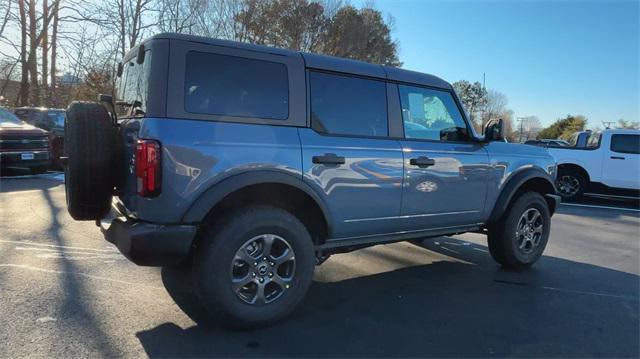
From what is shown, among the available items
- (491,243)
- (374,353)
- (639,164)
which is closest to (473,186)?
(491,243)

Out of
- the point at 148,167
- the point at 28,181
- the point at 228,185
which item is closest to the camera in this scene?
the point at 148,167

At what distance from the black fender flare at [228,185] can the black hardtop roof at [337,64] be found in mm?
952

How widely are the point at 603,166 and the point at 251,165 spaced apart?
1122 cm

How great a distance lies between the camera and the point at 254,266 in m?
3.76

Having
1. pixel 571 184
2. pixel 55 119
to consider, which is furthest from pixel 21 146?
pixel 571 184

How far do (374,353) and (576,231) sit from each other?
6272mm

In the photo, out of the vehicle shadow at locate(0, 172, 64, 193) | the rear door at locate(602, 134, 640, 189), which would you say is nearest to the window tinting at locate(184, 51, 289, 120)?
the vehicle shadow at locate(0, 172, 64, 193)

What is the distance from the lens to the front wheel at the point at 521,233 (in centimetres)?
560

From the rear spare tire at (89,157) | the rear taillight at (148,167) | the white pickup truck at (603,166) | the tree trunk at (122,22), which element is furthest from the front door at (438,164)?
the tree trunk at (122,22)

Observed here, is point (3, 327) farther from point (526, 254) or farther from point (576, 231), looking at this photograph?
point (576, 231)

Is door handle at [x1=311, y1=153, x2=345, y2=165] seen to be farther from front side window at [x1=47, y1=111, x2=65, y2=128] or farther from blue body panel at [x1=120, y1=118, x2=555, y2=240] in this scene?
front side window at [x1=47, y1=111, x2=65, y2=128]

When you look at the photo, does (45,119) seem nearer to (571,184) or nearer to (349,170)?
(349,170)

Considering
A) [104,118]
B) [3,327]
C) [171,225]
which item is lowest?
[3,327]

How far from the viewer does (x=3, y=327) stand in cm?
359
